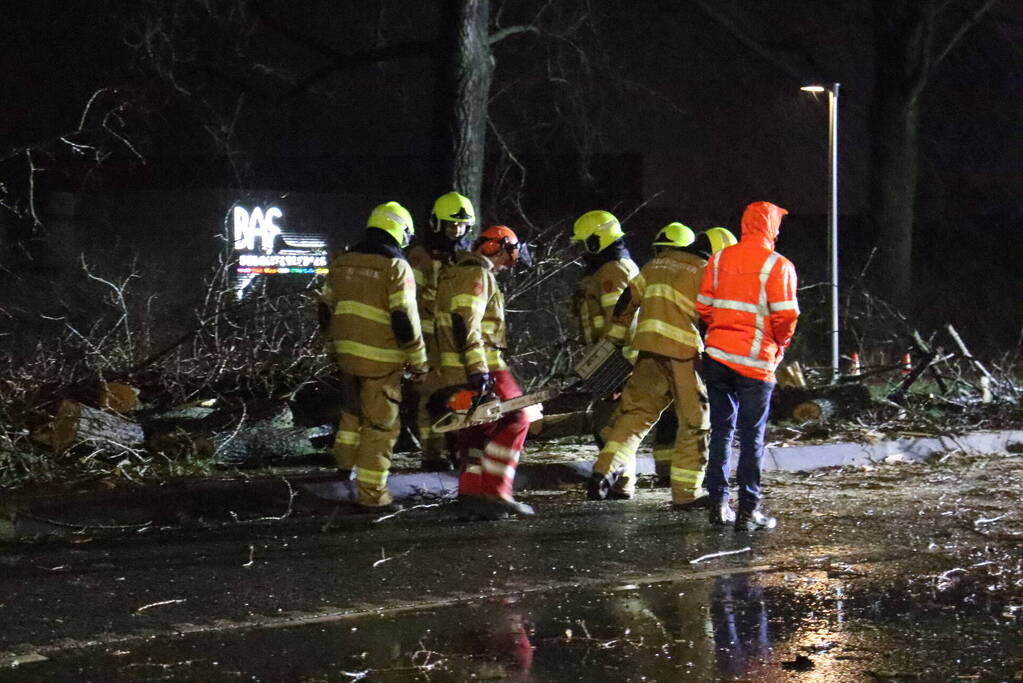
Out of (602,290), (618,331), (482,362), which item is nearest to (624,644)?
(482,362)

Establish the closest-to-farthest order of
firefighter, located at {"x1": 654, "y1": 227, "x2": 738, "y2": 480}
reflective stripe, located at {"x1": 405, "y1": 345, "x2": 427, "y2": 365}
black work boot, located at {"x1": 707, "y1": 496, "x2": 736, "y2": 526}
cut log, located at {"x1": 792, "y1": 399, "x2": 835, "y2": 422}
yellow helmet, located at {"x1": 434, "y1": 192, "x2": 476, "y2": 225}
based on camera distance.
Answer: black work boot, located at {"x1": 707, "y1": 496, "x2": 736, "y2": 526} < reflective stripe, located at {"x1": 405, "y1": 345, "x2": 427, "y2": 365} < yellow helmet, located at {"x1": 434, "y1": 192, "x2": 476, "y2": 225} < firefighter, located at {"x1": 654, "y1": 227, "x2": 738, "y2": 480} < cut log, located at {"x1": 792, "y1": 399, "x2": 835, "y2": 422}

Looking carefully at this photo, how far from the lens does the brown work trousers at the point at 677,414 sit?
8047mm

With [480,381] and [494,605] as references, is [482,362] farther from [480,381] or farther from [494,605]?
[494,605]

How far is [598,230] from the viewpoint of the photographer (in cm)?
869

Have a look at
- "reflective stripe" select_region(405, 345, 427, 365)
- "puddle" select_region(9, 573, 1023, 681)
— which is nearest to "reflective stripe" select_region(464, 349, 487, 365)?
"reflective stripe" select_region(405, 345, 427, 365)

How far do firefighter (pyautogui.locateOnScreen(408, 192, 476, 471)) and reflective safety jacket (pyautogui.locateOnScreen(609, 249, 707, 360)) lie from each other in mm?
1153

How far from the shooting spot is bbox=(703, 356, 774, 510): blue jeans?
764cm

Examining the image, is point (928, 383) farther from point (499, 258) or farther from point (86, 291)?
point (86, 291)

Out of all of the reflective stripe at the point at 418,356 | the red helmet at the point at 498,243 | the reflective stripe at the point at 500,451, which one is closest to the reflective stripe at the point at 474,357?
the reflective stripe at the point at 418,356

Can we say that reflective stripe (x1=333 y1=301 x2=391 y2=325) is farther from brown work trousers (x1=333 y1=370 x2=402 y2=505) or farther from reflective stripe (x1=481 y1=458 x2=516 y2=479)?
reflective stripe (x1=481 y1=458 x2=516 y2=479)

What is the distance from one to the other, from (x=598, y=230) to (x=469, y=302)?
1198 mm

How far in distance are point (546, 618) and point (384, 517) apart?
2.51 meters

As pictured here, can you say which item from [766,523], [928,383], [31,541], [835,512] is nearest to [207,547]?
[31,541]

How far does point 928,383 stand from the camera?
13898 millimetres
